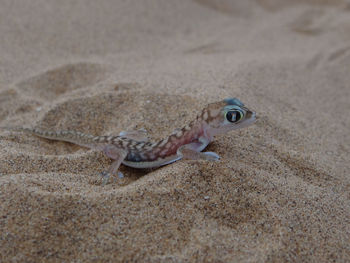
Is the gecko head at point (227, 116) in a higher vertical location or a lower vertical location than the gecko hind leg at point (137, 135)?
higher

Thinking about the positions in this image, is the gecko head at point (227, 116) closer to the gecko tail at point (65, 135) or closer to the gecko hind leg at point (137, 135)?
the gecko hind leg at point (137, 135)

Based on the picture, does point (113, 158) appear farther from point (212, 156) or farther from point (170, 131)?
point (212, 156)

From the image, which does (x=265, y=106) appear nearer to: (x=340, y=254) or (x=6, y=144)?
(x=340, y=254)

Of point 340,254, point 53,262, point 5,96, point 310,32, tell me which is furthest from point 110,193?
point 310,32

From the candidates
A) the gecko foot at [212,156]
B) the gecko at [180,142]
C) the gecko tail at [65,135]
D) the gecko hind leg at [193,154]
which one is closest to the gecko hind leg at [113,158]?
the gecko at [180,142]

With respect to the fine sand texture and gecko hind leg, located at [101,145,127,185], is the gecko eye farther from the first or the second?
gecko hind leg, located at [101,145,127,185]

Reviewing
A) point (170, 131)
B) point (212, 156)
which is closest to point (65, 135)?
point (170, 131)

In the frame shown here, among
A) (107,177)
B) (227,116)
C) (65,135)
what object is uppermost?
(227,116)
